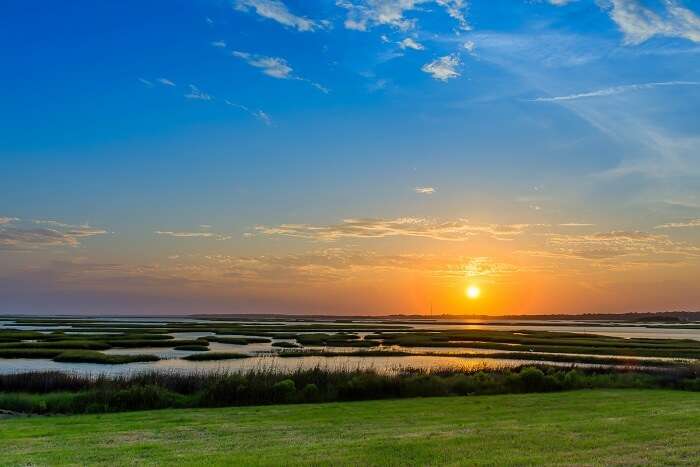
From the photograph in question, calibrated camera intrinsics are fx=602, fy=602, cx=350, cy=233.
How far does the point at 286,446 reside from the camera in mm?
15344

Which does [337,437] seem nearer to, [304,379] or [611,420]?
[611,420]

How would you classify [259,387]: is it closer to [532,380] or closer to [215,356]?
[532,380]

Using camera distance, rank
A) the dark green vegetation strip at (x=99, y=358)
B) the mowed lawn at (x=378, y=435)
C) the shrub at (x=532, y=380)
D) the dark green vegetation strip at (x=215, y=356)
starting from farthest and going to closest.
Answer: the dark green vegetation strip at (x=215, y=356), the dark green vegetation strip at (x=99, y=358), the shrub at (x=532, y=380), the mowed lawn at (x=378, y=435)

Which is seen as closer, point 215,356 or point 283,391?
point 283,391

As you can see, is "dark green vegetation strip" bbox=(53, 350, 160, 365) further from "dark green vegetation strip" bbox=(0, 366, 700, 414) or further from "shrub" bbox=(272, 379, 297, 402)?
"shrub" bbox=(272, 379, 297, 402)

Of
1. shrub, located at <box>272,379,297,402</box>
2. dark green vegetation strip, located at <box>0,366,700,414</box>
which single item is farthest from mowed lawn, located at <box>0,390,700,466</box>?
shrub, located at <box>272,379,297,402</box>

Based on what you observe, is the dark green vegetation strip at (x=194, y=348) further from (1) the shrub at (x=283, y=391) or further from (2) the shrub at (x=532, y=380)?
(2) the shrub at (x=532, y=380)

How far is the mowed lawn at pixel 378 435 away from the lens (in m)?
13.7

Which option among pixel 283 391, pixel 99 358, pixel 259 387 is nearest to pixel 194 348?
pixel 99 358

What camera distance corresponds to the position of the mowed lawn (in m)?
13.7

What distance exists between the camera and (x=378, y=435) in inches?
667

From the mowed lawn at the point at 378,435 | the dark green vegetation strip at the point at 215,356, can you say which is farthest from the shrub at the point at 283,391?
the dark green vegetation strip at the point at 215,356

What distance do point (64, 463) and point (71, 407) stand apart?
13927 millimetres

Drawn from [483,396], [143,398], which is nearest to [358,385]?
[483,396]
